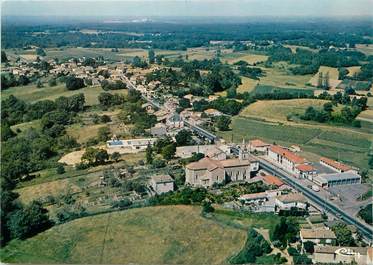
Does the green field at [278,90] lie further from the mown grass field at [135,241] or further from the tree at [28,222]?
the tree at [28,222]

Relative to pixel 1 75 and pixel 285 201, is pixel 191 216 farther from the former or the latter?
pixel 1 75

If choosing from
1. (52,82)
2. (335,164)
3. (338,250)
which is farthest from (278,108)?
(338,250)

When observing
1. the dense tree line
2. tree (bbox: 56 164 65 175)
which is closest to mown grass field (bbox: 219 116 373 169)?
tree (bbox: 56 164 65 175)

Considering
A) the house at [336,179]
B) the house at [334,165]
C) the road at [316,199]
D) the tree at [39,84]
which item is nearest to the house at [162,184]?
the road at [316,199]

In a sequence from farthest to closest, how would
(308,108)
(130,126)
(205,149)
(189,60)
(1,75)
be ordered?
1. (189,60)
2. (1,75)
3. (308,108)
4. (130,126)
5. (205,149)

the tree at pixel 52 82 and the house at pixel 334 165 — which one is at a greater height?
the tree at pixel 52 82

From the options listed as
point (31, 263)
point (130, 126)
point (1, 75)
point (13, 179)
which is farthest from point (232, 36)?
point (31, 263)

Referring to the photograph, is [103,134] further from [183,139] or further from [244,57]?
[244,57]
